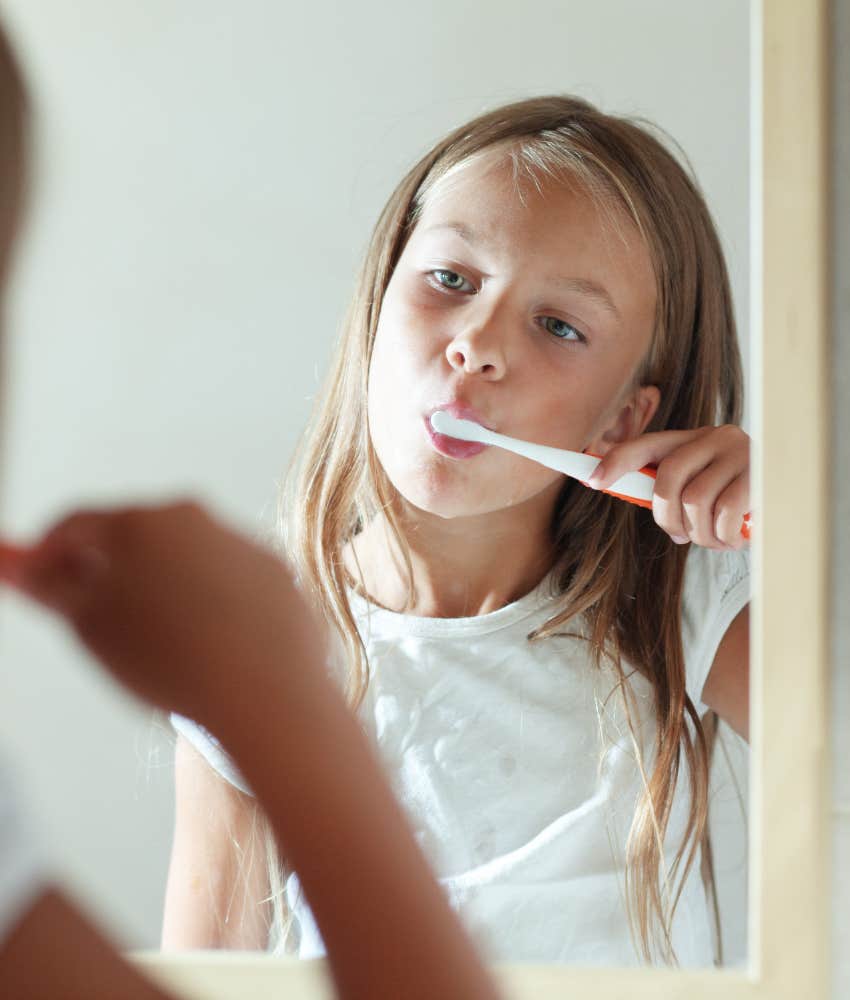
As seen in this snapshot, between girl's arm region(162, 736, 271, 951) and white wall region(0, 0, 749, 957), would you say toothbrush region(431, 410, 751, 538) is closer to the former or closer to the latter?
white wall region(0, 0, 749, 957)

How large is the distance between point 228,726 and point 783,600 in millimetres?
216

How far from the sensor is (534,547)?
48 centimetres

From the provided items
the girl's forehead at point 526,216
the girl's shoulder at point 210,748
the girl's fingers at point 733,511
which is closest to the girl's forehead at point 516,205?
the girl's forehead at point 526,216

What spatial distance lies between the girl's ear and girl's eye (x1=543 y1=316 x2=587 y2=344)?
0.11 feet

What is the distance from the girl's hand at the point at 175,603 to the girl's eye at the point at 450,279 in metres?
0.13

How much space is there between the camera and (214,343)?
45cm

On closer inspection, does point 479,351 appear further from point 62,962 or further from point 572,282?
point 62,962

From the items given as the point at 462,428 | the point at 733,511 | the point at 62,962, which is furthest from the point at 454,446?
the point at 62,962

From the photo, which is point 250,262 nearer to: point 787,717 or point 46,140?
point 46,140

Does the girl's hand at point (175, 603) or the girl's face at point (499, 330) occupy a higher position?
the girl's face at point (499, 330)

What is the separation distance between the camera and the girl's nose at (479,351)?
46 cm

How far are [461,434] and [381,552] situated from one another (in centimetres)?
6

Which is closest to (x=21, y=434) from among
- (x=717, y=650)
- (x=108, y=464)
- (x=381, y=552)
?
A: (x=108, y=464)

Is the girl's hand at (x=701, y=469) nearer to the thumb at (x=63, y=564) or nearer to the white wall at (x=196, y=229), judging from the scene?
the white wall at (x=196, y=229)
